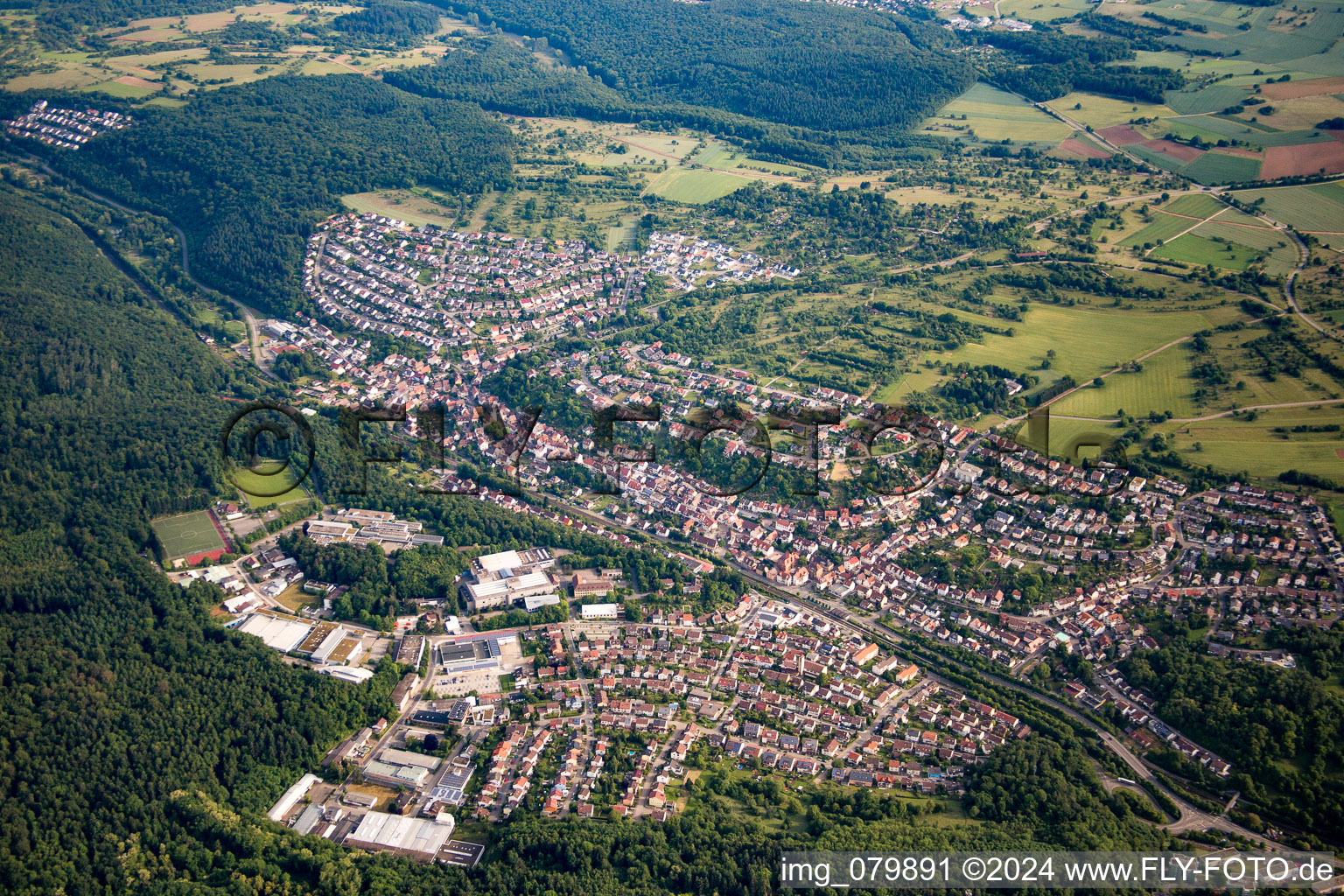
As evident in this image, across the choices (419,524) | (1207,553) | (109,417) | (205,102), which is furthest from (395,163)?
(1207,553)

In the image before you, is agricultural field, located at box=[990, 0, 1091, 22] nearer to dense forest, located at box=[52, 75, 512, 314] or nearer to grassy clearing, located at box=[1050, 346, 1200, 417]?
dense forest, located at box=[52, 75, 512, 314]

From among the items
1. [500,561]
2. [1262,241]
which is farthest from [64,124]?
[1262,241]

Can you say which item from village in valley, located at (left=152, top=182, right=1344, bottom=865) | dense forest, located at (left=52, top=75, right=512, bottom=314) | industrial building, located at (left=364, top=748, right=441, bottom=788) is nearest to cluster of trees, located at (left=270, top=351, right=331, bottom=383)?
Answer: village in valley, located at (left=152, top=182, right=1344, bottom=865)

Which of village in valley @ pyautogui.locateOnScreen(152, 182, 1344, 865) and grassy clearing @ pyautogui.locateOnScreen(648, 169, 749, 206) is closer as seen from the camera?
village in valley @ pyautogui.locateOnScreen(152, 182, 1344, 865)

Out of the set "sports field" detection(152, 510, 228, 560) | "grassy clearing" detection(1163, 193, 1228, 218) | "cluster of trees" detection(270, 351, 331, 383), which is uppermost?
"grassy clearing" detection(1163, 193, 1228, 218)

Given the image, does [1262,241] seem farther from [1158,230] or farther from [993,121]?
[993,121]

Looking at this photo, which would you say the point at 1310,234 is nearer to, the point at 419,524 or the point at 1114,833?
the point at 1114,833

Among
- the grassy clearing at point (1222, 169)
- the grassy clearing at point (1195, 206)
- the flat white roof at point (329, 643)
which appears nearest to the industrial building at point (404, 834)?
the flat white roof at point (329, 643)
